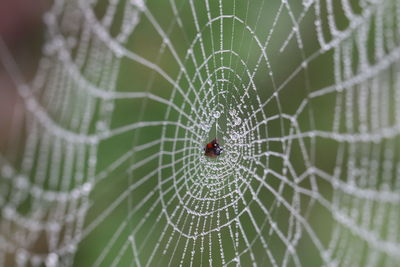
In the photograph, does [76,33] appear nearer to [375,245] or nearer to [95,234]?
[375,245]

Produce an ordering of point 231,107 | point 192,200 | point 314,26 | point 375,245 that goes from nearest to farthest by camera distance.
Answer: point 375,245, point 231,107, point 192,200, point 314,26

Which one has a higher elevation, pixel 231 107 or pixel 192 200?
pixel 231 107

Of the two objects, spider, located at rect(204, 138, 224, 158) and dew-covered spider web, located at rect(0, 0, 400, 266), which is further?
spider, located at rect(204, 138, 224, 158)

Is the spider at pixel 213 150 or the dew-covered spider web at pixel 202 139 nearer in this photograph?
the dew-covered spider web at pixel 202 139

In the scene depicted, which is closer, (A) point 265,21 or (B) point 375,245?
(B) point 375,245

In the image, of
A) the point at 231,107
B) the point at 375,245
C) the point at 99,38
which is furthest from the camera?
the point at 231,107

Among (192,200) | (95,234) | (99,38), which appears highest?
(99,38)

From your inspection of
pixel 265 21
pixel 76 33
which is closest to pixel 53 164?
pixel 76 33
